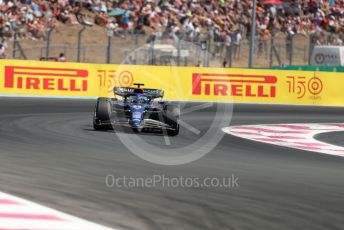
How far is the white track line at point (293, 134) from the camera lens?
46.7ft

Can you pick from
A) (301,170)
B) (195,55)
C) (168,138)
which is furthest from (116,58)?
(301,170)

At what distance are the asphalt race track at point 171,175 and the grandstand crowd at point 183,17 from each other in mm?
14365

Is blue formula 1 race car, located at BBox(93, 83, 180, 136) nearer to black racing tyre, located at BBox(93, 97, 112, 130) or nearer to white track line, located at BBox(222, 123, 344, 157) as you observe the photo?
black racing tyre, located at BBox(93, 97, 112, 130)

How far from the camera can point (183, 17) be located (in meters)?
34.3

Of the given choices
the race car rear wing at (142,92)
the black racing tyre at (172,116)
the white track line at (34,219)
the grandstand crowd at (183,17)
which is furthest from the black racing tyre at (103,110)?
A: the grandstand crowd at (183,17)

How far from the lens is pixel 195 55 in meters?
32.1

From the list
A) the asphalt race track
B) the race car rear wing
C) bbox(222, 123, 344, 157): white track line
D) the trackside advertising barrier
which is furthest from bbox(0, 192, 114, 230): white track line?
the trackside advertising barrier

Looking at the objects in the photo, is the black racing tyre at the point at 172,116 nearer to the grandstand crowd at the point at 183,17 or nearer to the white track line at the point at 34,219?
the white track line at the point at 34,219

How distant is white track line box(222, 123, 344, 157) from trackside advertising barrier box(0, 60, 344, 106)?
7.50 metres

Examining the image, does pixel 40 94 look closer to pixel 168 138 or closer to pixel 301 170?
pixel 168 138

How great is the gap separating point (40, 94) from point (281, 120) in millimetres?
8767

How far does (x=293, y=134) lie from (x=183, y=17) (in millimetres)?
18073

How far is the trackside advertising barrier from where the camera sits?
26.1 m

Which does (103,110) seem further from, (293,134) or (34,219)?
(34,219)
